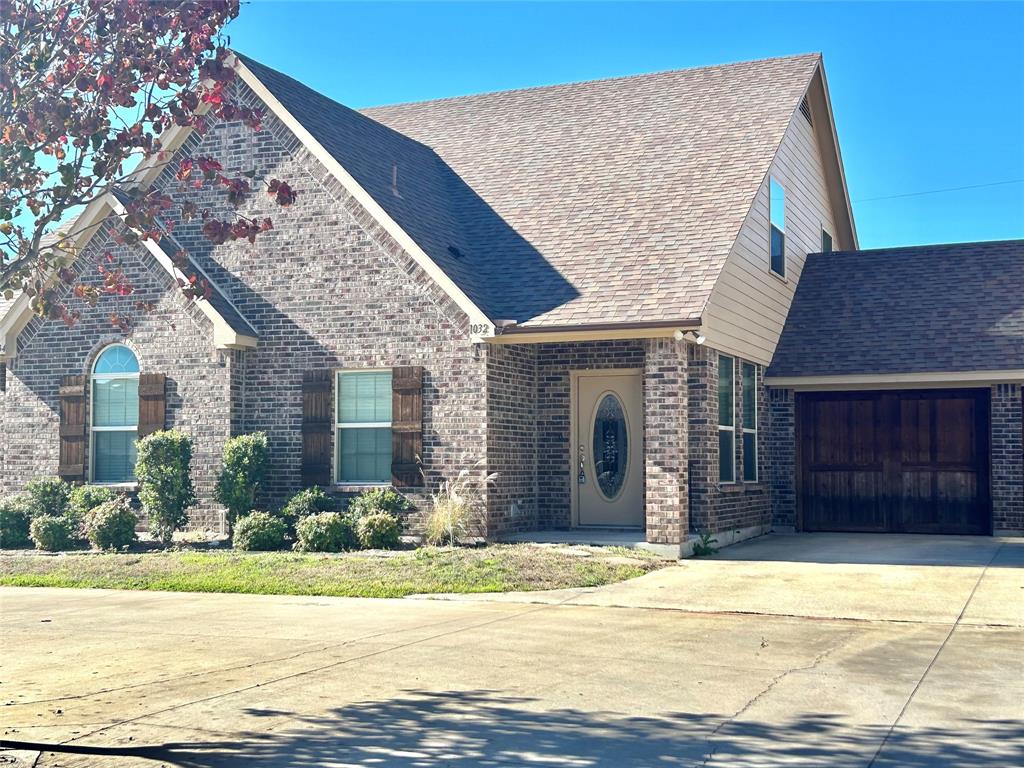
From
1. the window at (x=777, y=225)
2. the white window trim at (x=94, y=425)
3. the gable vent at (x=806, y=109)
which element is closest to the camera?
the white window trim at (x=94, y=425)

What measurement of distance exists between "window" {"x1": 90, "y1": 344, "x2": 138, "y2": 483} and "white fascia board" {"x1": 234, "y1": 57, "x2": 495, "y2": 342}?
13.3 feet

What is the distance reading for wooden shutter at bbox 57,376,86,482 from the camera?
1750 cm

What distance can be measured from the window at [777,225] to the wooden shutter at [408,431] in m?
6.70

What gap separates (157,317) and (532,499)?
6031 mm

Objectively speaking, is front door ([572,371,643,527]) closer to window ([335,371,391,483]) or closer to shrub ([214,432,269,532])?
window ([335,371,391,483])

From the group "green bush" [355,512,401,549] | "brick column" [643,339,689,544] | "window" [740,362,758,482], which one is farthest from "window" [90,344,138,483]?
"window" [740,362,758,482]

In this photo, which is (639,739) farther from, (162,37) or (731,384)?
(731,384)

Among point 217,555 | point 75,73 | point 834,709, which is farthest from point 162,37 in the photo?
point 217,555

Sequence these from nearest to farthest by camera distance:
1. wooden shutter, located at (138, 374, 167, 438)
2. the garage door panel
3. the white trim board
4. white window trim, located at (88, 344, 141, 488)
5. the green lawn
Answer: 1. the green lawn
2. wooden shutter, located at (138, 374, 167, 438)
3. white window trim, located at (88, 344, 141, 488)
4. the white trim board
5. the garage door panel

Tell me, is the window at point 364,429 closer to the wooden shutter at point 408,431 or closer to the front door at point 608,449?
the wooden shutter at point 408,431

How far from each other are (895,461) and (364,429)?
8.41 m

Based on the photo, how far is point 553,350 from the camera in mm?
17391

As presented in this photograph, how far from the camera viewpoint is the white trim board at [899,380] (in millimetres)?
17672

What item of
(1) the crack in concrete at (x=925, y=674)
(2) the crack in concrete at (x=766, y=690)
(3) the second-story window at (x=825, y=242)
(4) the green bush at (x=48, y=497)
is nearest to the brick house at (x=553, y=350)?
(4) the green bush at (x=48, y=497)
